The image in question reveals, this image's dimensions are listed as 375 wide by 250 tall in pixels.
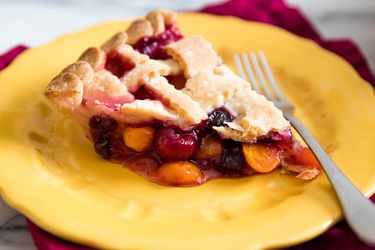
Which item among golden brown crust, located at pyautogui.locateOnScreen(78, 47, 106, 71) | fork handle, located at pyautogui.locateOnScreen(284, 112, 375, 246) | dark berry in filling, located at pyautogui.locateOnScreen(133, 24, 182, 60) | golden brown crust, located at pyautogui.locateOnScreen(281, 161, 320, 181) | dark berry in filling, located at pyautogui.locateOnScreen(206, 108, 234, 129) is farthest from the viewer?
dark berry in filling, located at pyautogui.locateOnScreen(133, 24, 182, 60)

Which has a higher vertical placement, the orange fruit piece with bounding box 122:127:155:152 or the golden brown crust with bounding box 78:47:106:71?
the golden brown crust with bounding box 78:47:106:71

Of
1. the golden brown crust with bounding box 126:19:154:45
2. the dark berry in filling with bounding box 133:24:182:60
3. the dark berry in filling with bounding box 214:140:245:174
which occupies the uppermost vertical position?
the golden brown crust with bounding box 126:19:154:45

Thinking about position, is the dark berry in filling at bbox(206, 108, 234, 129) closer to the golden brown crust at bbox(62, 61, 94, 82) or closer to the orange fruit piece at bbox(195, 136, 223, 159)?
the orange fruit piece at bbox(195, 136, 223, 159)

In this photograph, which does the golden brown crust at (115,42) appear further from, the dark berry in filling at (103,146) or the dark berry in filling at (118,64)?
the dark berry in filling at (103,146)

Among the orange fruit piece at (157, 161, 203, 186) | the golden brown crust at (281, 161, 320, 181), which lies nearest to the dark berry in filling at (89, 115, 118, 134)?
the orange fruit piece at (157, 161, 203, 186)

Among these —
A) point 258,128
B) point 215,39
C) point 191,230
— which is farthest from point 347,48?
point 191,230

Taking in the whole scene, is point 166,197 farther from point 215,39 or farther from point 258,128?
point 215,39

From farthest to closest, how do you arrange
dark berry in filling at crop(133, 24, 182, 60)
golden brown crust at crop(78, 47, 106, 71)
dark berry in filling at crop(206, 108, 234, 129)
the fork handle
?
dark berry in filling at crop(133, 24, 182, 60) → golden brown crust at crop(78, 47, 106, 71) → dark berry in filling at crop(206, 108, 234, 129) → the fork handle
